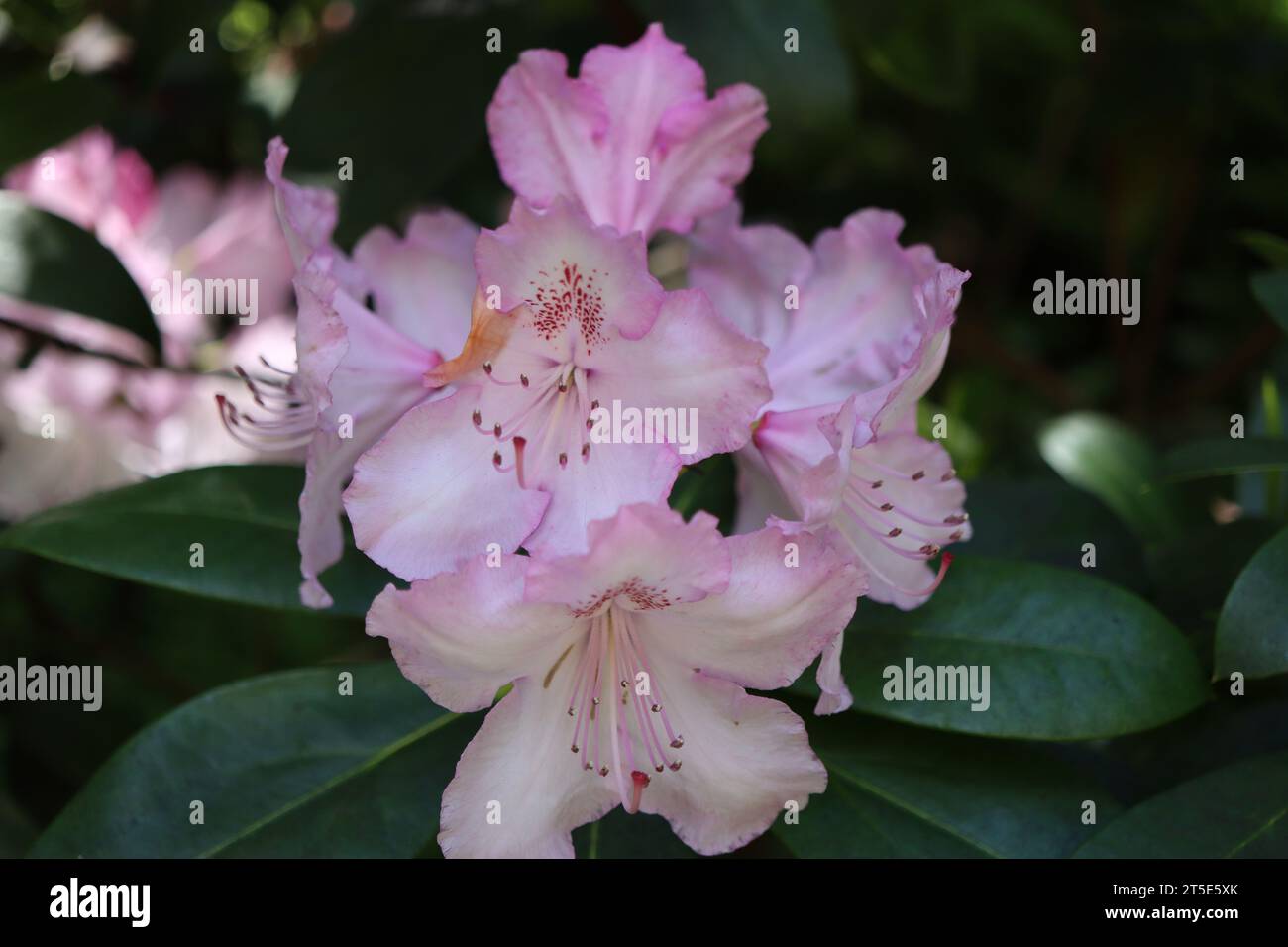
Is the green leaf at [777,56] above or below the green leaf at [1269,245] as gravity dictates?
above

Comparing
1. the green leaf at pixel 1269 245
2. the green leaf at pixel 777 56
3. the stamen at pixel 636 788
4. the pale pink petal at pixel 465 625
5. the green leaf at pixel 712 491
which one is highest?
the green leaf at pixel 777 56

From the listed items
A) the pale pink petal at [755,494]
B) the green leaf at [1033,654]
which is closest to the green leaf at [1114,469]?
the green leaf at [1033,654]

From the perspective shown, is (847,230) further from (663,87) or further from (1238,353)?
(1238,353)

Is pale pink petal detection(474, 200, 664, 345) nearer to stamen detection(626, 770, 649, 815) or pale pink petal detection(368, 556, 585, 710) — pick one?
pale pink petal detection(368, 556, 585, 710)

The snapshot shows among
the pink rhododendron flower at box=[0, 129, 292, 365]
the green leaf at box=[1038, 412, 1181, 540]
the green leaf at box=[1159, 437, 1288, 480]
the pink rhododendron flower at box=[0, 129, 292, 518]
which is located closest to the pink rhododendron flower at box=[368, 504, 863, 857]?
the green leaf at box=[1159, 437, 1288, 480]

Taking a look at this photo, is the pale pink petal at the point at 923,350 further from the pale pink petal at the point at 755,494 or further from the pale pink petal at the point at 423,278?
the pale pink petal at the point at 423,278
